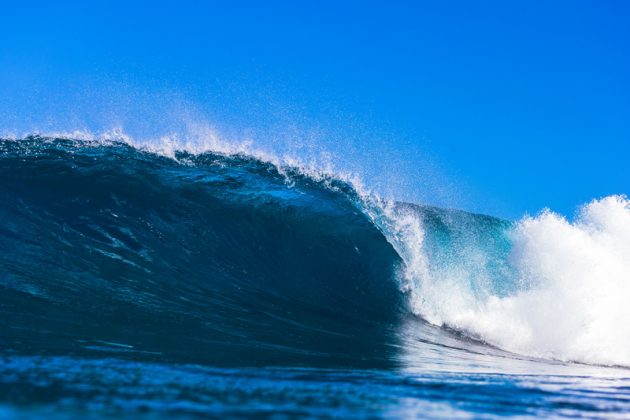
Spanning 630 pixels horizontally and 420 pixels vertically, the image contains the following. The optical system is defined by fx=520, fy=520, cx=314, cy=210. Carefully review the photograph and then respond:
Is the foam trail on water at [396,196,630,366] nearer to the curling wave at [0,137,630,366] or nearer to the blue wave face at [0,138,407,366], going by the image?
the curling wave at [0,137,630,366]

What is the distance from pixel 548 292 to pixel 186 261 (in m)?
7.26

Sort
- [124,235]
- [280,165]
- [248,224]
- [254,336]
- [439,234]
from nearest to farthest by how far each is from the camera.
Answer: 1. [254,336]
2. [124,235]
3. [248,224]
4. [280,165]
5. [439,234]

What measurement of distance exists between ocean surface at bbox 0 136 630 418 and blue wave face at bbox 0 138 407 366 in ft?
0.15

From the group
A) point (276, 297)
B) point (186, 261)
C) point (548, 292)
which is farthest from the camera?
point (548, 292)

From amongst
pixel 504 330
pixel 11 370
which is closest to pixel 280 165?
pixel 504 330

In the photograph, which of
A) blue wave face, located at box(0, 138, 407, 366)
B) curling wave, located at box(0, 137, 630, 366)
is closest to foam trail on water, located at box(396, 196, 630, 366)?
curling wave, located at box(0, 137, 630, 366)

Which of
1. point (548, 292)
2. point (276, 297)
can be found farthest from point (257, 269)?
point (548, 292)

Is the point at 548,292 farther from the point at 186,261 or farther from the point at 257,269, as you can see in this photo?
the point at 186,261

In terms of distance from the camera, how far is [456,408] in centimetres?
321

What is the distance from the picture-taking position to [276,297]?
27.6 feet

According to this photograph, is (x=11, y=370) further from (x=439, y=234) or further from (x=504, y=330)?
(x=439, y=234)

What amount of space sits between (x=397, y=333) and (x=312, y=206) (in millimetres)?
4890

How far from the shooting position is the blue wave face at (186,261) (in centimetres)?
542

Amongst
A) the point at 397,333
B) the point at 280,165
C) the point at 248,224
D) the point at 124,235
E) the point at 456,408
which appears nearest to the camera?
the point at 456,408
